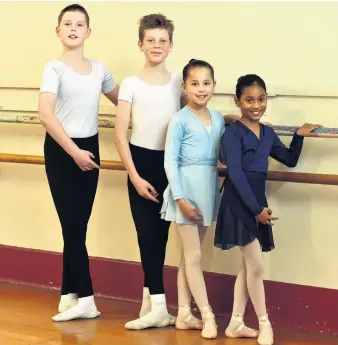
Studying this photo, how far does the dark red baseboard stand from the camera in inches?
117

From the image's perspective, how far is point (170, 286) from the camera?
10.8 feet

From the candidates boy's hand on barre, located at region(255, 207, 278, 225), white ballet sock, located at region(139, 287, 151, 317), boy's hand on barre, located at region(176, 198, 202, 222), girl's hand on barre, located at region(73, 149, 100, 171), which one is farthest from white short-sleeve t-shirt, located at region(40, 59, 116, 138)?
boy's hand on barre, located at region(255, 207, 278, 225)

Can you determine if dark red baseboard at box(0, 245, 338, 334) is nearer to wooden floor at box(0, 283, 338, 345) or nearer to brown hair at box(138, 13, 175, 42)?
wooden floor at box(0, 283, 338, 345)

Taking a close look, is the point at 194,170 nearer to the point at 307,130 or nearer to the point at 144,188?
the point at 144,188

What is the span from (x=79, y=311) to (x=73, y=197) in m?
0.44

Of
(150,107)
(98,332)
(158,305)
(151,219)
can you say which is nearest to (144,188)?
(151,219)

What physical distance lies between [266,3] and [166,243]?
98 centimetres

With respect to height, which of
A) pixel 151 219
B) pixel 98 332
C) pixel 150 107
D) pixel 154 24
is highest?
pixel 154 24

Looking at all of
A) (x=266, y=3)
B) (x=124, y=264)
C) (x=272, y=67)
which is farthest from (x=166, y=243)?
(x=266, y=3)

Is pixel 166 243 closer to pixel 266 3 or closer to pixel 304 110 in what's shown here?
pixel 304 110

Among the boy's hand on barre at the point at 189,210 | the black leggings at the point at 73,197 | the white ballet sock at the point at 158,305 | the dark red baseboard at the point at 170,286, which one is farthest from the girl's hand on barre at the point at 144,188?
the dark red baseboard at the point at 170,286

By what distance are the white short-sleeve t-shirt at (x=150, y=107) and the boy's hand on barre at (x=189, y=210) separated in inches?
9.5

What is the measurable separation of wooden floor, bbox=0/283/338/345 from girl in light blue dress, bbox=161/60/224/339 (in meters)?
0.14

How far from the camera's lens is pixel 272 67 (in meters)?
3.03
